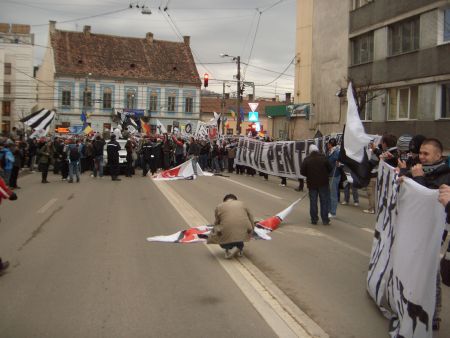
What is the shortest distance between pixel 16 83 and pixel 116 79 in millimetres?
34107

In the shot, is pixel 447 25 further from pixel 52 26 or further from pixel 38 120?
pixel 52 26

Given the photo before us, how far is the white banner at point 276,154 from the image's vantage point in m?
20.5

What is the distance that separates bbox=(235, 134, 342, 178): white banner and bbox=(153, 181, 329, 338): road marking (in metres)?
10.5

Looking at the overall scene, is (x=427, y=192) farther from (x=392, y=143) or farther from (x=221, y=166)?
(x=221, y=166)

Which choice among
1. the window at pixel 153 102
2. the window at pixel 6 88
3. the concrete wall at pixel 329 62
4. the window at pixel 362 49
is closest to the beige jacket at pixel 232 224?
the window at pixel 362 49

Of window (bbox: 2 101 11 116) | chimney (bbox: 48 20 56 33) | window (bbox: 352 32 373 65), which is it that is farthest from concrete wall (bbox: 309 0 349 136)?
window (bbox: 2 101 11 116)

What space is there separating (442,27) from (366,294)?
21.3 m

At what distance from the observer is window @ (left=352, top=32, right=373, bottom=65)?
31141 mm

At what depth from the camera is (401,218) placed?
16.3 ft

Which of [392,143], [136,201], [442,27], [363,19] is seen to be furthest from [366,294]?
[363,19]

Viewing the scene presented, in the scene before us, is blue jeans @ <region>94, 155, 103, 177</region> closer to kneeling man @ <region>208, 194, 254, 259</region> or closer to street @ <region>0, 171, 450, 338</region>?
street @ <region>0, 171, 450, 338</region>

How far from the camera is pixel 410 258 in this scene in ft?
15.0

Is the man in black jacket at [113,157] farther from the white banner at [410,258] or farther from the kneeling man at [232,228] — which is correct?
the white banner at [410,258]

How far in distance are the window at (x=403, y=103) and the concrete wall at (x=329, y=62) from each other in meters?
4.97
